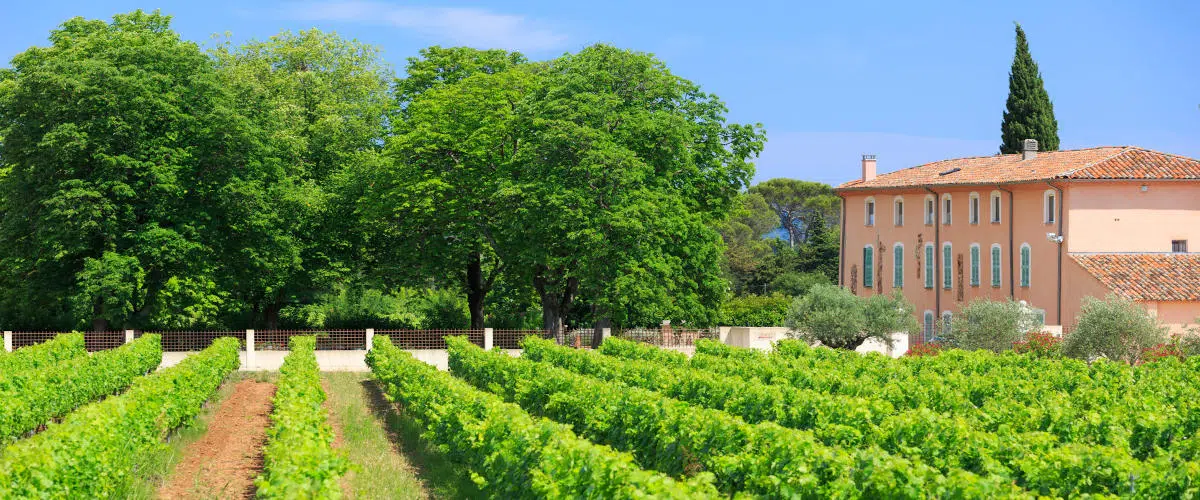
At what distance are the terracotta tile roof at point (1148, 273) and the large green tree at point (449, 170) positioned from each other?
19.4 metres

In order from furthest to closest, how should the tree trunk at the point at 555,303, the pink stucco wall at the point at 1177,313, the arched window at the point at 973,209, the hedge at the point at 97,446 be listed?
the arched window at the point at 973,209, the tree trunk at the point at 555,303, the pink stucco wall at the point at 1177,313, the hedge at the point at 97,446

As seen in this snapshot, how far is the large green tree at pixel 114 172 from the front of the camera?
1569 inches

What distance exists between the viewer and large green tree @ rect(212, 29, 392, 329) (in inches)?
1750

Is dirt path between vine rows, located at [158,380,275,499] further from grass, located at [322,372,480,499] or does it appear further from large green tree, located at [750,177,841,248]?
large green tree, located at [750,177,841,248]

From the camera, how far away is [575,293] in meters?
46.4

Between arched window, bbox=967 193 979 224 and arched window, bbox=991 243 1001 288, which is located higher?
arched window, bbox=967 193 979 224

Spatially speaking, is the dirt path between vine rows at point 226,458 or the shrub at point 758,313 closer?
the dirt path between vine rows at point 226,458

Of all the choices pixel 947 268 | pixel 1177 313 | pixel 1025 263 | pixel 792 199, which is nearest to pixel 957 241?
pixel 947 268

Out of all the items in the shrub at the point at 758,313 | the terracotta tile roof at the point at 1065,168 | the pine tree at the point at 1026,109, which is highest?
the pine tree at the point at 1026,109

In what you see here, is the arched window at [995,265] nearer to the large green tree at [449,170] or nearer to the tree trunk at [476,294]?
the large green tree at [449,170]

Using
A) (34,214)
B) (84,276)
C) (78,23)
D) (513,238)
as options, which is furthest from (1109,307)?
(78,23)

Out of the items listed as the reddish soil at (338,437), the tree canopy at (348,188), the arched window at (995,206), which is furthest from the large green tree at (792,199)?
the reddish soil at (338,437)

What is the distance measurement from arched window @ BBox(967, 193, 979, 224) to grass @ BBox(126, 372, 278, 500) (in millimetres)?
29708

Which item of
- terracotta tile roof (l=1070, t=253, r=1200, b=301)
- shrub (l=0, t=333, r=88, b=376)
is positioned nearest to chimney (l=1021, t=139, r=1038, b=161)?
terracotta tile roof (l=1070, t=253, r=1200, b=301)
